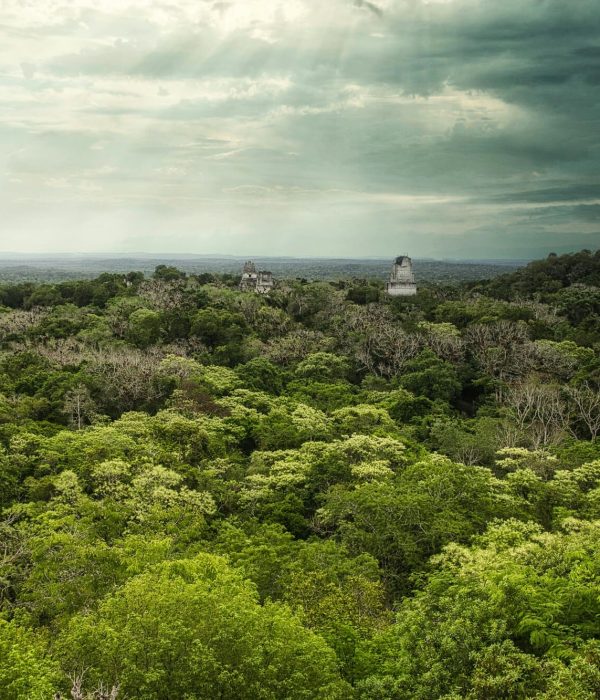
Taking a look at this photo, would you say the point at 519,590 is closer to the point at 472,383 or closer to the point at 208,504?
the point at 208,504

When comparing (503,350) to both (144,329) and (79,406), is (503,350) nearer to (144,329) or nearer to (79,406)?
(144,329)

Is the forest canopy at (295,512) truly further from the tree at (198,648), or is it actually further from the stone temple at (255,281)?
the stone temple at (255,281)

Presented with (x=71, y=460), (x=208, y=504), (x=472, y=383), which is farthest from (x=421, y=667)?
(x=472, y=383)

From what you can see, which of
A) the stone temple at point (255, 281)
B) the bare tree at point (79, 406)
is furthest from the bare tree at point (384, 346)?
the stone temple at point (255, 281)

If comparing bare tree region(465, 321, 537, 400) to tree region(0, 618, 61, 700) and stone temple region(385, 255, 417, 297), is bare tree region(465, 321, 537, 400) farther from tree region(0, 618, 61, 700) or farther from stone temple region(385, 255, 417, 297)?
tree region(0, 618, 61, 700)

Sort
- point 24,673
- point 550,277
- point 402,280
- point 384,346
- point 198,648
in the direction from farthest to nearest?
point 550,277 → point 402,280 → point 384,346 → point 198,648 → point 24,673

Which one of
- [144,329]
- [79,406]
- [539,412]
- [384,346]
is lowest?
[539,412]

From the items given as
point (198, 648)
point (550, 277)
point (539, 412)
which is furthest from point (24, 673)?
point (550, 277)

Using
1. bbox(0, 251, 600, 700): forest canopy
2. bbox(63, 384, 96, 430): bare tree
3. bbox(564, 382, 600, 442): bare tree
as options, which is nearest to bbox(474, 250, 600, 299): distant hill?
bbox(0, 251, 600, 700): forest canopy

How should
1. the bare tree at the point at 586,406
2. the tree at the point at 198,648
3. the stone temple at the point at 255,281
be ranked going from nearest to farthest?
the tree at the point at 198,648
the bare tree at the point at 586,406
the stone temple at the point at 255,281
